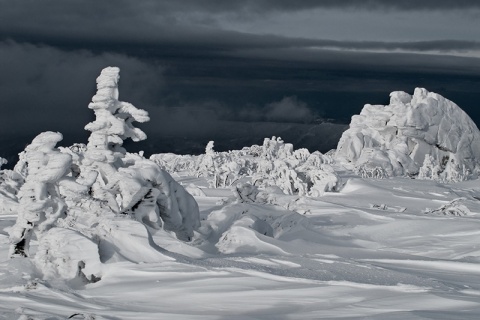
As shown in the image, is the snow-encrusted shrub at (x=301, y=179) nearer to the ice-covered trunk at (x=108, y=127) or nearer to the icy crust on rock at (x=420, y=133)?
the ice-covered trunk at (x=108, y=127)

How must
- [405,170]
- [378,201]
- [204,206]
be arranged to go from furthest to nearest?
1. [405,170]
2. [378,201]
3. [204,206]

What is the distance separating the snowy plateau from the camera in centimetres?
846

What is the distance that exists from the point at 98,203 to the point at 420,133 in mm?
59445

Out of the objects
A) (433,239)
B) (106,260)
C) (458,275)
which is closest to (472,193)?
(433,239)

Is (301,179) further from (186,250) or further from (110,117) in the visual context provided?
(186,250)

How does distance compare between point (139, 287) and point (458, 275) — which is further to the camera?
point (458, 275)

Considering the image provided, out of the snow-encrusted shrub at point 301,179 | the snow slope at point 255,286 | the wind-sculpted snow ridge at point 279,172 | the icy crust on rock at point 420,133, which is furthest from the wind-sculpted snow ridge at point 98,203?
the icy crust on rock at point 420,133

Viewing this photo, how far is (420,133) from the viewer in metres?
68.9

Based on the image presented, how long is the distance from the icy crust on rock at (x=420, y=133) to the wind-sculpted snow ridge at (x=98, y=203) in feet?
171

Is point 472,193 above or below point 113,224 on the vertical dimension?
below

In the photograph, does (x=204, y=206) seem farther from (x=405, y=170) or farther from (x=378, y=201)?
(x=405, y=170)

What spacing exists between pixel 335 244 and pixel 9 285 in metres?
9.18

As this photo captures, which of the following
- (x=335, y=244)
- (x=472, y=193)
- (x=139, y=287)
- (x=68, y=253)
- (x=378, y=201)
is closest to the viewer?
(x=139, y=287)

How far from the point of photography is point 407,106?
7069 cm
